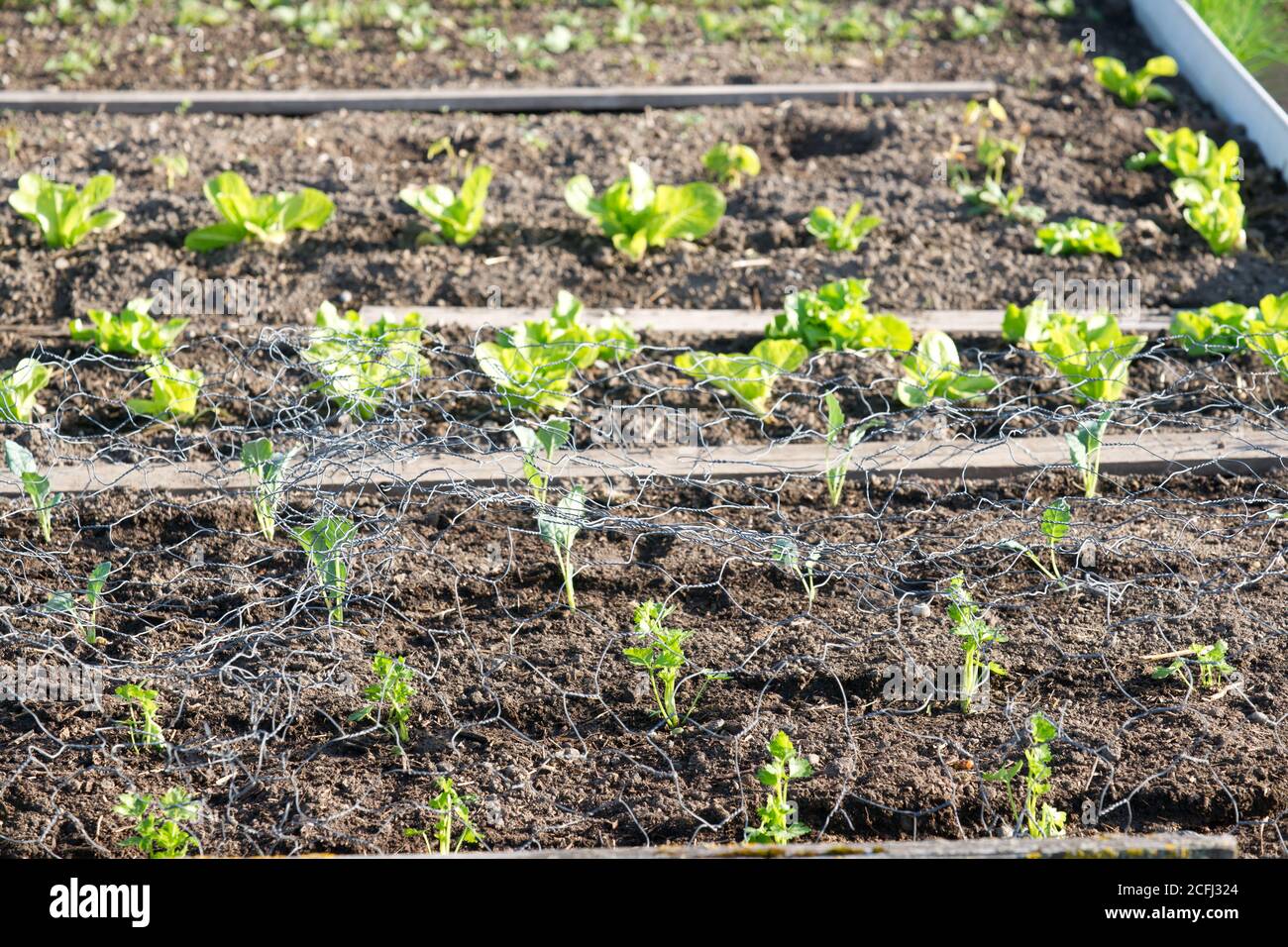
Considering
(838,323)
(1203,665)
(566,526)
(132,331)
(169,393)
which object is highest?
(838,323)

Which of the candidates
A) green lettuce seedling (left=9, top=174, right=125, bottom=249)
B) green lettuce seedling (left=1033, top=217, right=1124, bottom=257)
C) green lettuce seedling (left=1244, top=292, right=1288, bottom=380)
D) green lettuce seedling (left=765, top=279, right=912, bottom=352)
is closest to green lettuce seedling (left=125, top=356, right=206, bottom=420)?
green lettuce seedling (left=9, top=174, right=125, bottom=249)

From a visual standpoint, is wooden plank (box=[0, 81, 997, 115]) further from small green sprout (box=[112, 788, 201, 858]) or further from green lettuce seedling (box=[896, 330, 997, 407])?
small green sprout (box=[112, 788, 201, 858])

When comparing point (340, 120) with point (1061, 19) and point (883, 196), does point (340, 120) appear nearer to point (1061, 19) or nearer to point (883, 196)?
point (883, 196)

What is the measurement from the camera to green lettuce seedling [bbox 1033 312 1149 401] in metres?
3.24

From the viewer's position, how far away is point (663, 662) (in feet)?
7.45

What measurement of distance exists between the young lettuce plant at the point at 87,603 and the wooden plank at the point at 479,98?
2928mm

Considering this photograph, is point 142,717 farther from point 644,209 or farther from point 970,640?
point 644,209

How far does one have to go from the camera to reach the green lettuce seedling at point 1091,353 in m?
3.24

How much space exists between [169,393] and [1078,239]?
2.62 metres

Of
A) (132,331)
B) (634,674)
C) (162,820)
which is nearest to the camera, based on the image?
(162,820)

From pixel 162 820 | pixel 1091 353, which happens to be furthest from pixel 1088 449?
pixel 162 820

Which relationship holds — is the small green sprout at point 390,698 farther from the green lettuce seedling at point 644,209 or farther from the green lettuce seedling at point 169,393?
the green lettuce seedling at point 644,209
